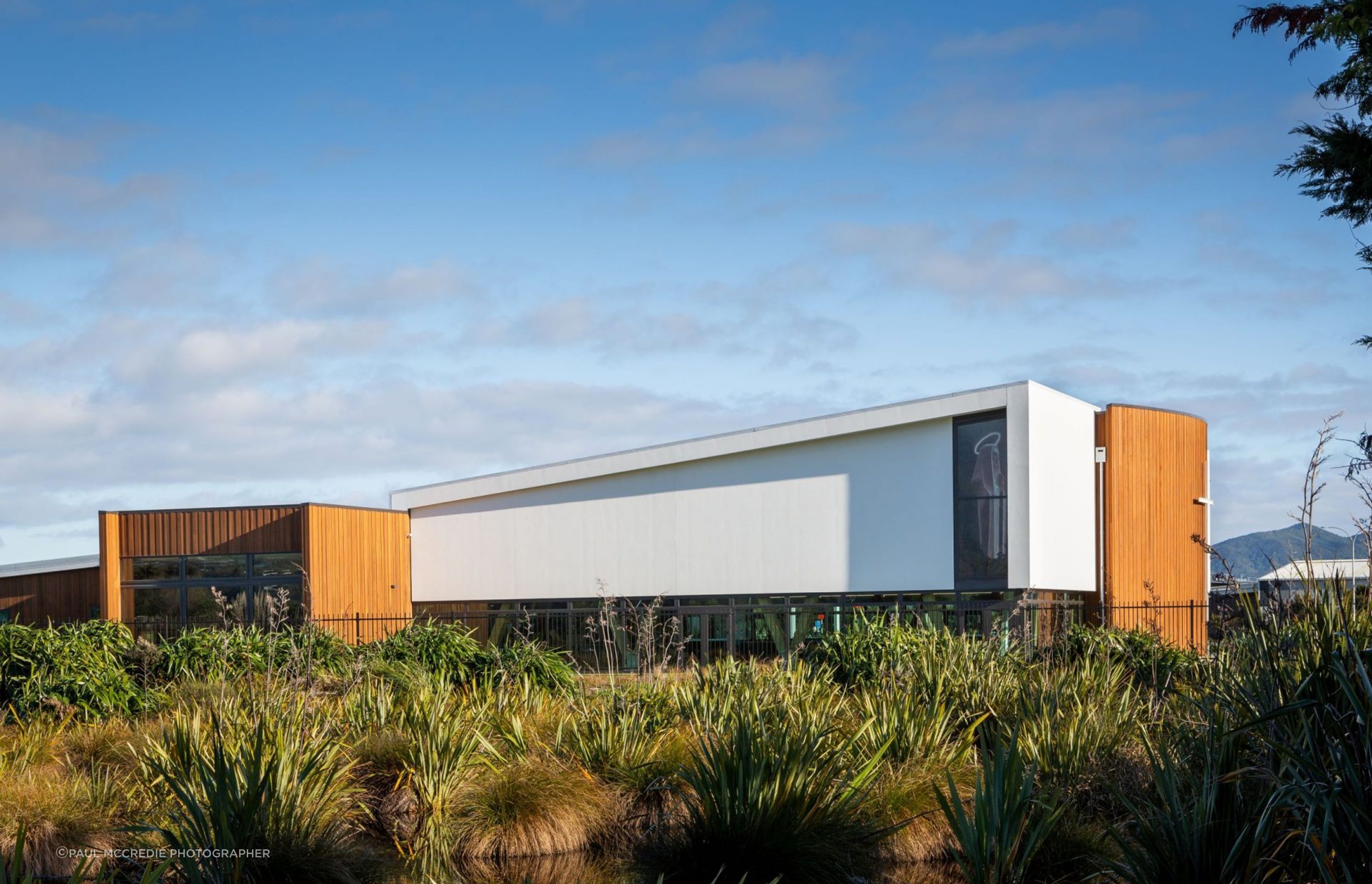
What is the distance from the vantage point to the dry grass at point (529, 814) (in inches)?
401

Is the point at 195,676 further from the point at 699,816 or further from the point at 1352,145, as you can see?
the point at 1352,145

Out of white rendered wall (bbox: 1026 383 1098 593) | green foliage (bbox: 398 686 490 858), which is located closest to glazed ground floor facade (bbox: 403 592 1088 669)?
white rendered wall (bbox: 1026 383 1098 593)

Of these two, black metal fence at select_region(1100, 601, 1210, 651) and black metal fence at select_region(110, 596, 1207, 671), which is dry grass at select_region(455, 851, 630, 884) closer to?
black metal fence at select_region(110, 596, 1207, 671)

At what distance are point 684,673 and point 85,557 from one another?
91.6 ft

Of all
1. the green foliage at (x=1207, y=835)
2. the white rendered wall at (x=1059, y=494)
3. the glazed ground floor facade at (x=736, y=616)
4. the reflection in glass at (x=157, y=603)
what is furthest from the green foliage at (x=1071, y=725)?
the reflection in glass at (x=157, y=603)

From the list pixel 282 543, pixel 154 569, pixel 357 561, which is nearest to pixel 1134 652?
pixel 357 561

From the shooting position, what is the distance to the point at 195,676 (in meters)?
15.8

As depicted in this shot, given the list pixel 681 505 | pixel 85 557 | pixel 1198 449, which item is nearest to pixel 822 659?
pixel 681 505

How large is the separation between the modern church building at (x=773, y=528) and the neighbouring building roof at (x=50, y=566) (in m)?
0.90

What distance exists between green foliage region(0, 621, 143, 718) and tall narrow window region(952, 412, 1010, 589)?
17411mm

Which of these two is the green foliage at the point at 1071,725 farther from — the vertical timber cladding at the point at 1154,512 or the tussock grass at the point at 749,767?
the vertical timber cladding at the point at 1154,512

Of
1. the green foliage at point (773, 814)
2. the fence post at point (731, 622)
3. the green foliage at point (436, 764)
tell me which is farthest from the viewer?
the fence post at point (731, 622)

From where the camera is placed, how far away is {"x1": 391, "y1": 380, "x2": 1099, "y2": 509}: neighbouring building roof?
1082 inches

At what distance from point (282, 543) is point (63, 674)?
17094mm
